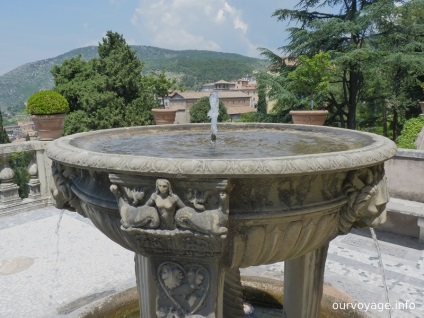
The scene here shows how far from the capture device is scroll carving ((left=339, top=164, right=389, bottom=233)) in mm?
1932

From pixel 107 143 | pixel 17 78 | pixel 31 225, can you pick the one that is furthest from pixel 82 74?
pixel 17 78

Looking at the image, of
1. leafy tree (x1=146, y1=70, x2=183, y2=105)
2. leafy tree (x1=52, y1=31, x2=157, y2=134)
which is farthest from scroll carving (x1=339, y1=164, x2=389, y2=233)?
leafy tree (x1=52, y1=31, x2=157, y2=134)

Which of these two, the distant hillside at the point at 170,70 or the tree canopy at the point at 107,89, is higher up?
the distant hillside at the point at 170,70

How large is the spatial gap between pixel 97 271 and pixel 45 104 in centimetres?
433

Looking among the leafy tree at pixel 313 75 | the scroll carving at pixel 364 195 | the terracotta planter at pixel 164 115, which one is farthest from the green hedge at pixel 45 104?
the leafy tree at pixel 313 75

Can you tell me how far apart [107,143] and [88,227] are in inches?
143

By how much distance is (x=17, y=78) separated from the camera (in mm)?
178750

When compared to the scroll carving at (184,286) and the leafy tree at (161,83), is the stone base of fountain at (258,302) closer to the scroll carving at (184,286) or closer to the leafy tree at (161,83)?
the scroll carving at (184,286)

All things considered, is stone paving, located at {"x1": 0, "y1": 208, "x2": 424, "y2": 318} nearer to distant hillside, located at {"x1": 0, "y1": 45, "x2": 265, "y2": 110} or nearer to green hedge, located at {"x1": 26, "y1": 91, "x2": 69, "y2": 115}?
green hedge, located at {"x1": 26, "y1": 91, "x2": 69, "y2": 115}

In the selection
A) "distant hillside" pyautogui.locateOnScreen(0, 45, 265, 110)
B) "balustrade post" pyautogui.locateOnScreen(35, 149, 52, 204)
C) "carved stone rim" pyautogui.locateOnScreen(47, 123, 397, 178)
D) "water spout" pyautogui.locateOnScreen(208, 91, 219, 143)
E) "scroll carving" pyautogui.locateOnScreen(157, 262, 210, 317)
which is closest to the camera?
"carved stone rim" pyautogui.locateOnScreen(47, 123, 397, 178)

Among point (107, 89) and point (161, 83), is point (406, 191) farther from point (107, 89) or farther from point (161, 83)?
point (107, 89)

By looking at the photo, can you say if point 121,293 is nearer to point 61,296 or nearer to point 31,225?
point 61,296

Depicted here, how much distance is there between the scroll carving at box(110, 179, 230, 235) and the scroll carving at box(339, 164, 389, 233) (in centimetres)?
73

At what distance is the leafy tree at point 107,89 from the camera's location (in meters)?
22.4
